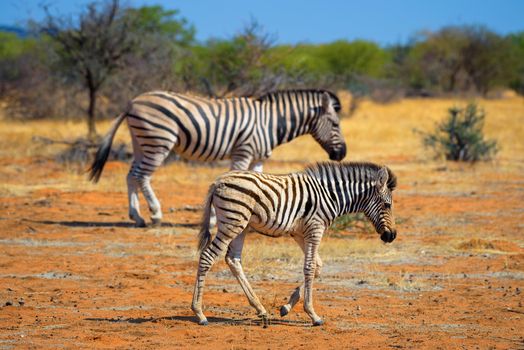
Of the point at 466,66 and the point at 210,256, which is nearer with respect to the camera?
the point at 210,256

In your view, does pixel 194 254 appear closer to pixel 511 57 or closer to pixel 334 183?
pixel 334 183

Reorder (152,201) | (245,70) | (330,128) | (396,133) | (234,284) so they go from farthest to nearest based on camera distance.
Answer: (396,133) < (245,70) < (330,128) < (152,201) < (234,284)

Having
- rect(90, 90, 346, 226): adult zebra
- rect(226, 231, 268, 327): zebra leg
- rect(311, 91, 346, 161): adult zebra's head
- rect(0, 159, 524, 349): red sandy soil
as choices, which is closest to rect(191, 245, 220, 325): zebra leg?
rect(0, 159, 524, 349): red sandy soil

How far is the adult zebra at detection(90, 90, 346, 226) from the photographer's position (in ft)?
39.1

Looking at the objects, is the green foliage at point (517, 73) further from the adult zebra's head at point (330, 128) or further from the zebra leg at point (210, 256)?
the zebra leg at point (210, 256)

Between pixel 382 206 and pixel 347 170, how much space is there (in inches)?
18.2

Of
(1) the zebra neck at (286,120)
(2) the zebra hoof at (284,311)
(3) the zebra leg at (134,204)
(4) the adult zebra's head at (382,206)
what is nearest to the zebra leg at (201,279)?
(2) the zebra hoof at (284,311)

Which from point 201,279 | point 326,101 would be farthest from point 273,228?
point 326,101

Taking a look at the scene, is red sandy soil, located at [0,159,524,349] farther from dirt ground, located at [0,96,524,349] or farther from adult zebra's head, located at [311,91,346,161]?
adult zebra's head, located at [311,91,346,161]

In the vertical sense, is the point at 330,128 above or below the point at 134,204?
above

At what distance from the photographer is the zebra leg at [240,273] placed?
Answer: 685 centimetres

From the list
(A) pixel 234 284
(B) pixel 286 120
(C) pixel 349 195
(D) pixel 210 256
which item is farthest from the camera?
(B) pixel 286 120

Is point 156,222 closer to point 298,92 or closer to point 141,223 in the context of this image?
point 141,223

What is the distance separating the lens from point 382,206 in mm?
7469
